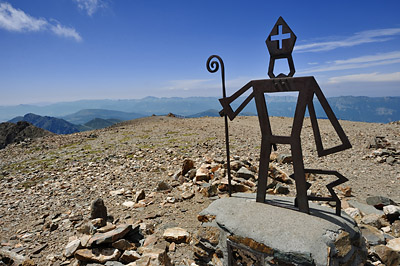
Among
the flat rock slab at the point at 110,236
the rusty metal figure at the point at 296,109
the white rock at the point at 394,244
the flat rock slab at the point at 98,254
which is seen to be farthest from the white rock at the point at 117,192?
the white rock at the point at 394,244

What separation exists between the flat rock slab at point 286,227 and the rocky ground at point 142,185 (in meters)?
1.11

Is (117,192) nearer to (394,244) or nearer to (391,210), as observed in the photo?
(394,244)

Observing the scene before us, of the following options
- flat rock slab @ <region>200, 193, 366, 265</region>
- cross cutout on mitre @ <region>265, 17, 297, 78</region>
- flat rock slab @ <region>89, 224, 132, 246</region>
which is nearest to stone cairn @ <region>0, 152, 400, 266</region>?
flat rock slab @ <region>89, 224, 132, 246</region>

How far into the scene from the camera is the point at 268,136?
182 inches

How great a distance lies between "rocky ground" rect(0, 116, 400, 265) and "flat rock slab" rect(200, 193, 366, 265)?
1.11m

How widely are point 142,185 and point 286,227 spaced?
5783 millimetres

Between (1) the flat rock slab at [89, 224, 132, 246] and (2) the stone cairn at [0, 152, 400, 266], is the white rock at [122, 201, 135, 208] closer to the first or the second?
(2) the stone cairn at [0, 152, 400, 266]

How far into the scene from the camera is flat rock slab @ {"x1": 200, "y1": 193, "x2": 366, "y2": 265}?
11.4 feet

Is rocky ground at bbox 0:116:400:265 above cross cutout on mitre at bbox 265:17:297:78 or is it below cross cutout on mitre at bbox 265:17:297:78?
below

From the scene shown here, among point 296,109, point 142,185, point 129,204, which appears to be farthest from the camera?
point 142,185

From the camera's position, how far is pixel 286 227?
384 cm

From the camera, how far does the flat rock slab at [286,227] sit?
3463 millimetres

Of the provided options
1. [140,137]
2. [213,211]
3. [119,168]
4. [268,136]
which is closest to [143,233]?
[213,211]

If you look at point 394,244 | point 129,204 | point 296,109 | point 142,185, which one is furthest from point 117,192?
point 394,244
